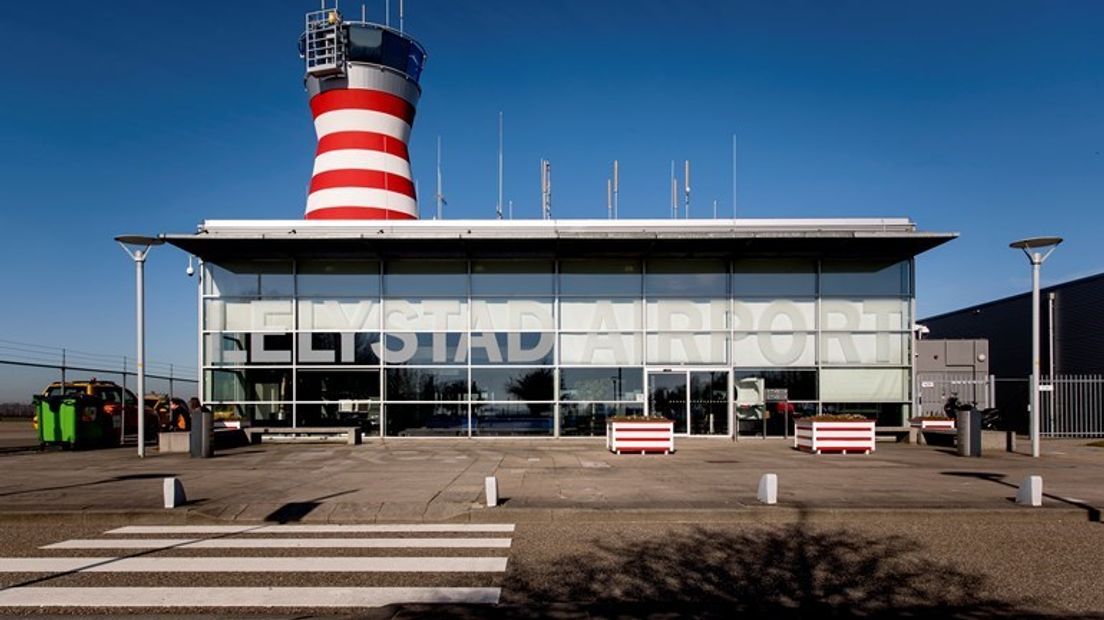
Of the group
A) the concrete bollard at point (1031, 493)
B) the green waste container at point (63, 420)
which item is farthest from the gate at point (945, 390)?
the green waste container at point (63, 420)

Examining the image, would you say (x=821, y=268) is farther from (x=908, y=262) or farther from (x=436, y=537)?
(x=436, y=537)

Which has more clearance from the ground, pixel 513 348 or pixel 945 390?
pixel 513 348

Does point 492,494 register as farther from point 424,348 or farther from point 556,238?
point 424,348

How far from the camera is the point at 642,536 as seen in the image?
10039 mm

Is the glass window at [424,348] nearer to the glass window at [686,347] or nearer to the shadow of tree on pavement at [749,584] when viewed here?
the glass window at [686,347]

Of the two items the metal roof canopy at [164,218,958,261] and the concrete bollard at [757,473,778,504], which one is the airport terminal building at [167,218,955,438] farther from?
the concrete bollard at [757,473,778,504]

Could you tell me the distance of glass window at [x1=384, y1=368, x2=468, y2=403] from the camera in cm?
2609

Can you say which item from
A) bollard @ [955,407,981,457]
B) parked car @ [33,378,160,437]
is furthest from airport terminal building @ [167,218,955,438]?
parked car @ [33,378,160,437]

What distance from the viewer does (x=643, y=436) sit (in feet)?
69.3

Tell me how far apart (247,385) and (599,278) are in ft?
39.2

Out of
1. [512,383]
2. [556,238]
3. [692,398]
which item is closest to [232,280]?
[512,383]

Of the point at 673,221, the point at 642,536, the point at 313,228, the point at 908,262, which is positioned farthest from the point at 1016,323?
the point at 642,536

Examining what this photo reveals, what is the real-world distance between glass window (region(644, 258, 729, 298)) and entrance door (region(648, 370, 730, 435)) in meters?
2.64

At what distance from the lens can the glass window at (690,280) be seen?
26516 millimetres
